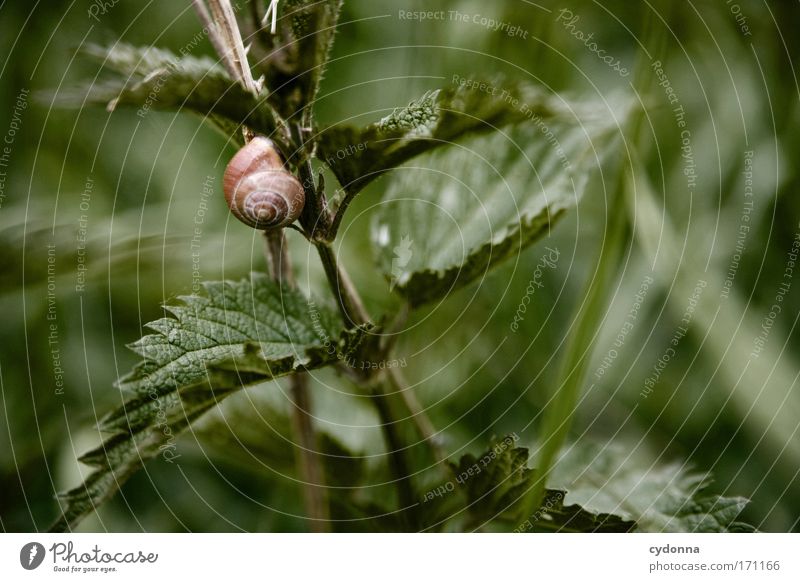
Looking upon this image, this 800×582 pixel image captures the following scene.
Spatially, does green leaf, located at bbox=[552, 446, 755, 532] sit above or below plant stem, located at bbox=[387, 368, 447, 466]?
below

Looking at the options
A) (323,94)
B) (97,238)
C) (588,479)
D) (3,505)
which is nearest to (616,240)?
(588,479)

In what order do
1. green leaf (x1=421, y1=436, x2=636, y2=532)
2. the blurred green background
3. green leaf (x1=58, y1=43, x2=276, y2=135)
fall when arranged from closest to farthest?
green leaf (x1=58, y1=43, x2=276, y2=135) → green leaf (x1=421, y1=436, x2=636, y2=532) → the blurred green background

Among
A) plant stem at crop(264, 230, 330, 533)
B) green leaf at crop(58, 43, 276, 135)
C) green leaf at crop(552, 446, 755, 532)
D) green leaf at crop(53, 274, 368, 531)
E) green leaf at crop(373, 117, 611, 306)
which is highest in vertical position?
green leaf at crop(58, 43, 276, 135)

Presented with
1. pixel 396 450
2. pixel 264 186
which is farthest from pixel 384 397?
pixel 264 186

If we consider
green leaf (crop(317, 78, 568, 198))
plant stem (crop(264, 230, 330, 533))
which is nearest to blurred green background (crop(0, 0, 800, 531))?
plant stem (crop(264, 230, 330, 533))

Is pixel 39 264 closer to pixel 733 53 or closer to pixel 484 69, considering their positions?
pixel 484 69

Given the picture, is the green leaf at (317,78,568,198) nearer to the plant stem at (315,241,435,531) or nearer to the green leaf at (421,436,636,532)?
the plant stem at (315,241,435,531)

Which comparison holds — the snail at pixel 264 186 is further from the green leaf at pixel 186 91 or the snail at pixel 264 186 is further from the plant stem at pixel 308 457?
the plant stem at pixel 308 457

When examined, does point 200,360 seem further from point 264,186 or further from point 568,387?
point 568,387
